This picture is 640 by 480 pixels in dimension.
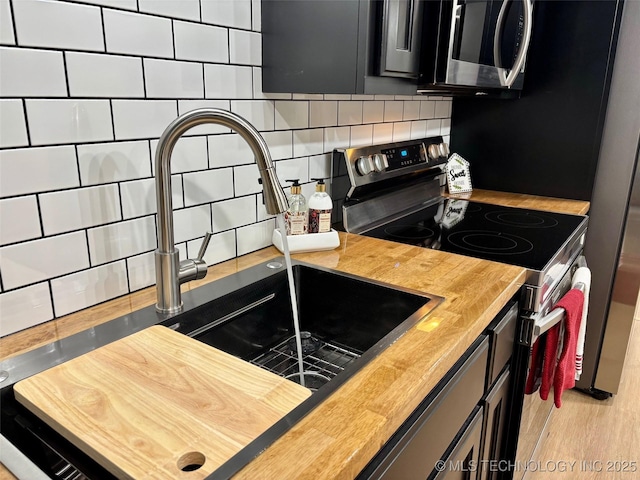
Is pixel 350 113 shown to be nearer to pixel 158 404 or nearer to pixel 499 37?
pixel 499 37

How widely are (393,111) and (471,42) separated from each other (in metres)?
0.49

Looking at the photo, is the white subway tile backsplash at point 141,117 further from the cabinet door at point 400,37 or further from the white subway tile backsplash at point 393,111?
the white subway tile backsplash at point 393,111

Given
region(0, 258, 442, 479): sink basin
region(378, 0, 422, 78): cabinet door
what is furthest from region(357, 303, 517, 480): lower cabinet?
region(378, 0, 422, 78): cabinet door

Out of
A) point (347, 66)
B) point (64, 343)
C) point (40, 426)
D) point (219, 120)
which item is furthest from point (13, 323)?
point (347, 66)

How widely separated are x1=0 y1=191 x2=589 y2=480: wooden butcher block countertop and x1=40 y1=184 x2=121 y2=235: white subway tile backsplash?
0.57 ft

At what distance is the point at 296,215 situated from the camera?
1.29 meters

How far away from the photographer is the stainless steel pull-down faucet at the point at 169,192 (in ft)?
2.66

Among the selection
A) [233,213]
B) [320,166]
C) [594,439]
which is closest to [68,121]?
[233,213]

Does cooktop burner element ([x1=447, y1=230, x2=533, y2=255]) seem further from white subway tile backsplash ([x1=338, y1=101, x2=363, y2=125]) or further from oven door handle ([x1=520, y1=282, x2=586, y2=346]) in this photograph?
white subway tile backsplash ([x1=338, y1=101, x2=363, y2=125])

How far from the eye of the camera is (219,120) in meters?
0.81

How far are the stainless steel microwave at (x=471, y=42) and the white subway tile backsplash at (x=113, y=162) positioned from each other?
2.44 feet

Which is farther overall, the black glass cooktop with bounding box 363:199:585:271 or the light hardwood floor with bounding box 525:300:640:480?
the light hardwood floor with bounding box 525:300:640:480

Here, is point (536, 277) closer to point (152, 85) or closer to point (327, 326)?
point (327, 326)

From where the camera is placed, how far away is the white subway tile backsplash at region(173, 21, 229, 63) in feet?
3.39
